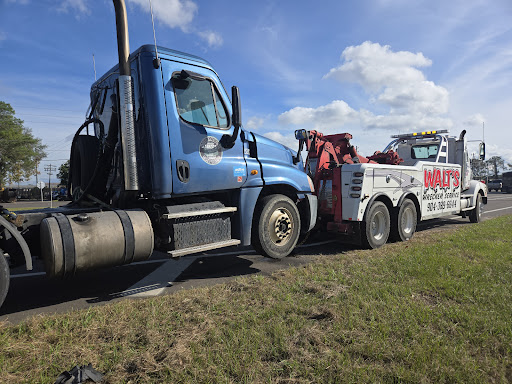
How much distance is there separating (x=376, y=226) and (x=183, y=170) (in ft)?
15.1

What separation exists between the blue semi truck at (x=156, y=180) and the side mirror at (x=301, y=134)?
1155 millimetres

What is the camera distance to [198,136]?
4.46 m

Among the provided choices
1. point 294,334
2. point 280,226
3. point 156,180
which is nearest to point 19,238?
point 156,180

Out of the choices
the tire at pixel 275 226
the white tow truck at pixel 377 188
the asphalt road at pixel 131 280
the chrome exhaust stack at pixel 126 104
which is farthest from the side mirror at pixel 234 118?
the asphalt road at pixel 131 280

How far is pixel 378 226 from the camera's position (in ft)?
23.1

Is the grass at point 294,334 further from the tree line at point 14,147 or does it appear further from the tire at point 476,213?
the tree line at point 14,147

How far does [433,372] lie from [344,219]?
4.31m

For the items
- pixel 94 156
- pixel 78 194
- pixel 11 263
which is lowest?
pixel 11 263

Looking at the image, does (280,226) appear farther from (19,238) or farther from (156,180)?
(19,238)

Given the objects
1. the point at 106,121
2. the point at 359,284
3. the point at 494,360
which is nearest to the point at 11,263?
the point at 106,121

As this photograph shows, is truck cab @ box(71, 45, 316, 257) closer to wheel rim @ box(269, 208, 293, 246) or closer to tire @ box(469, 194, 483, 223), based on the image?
wheel rim @ box(269, 208, 293, 246)

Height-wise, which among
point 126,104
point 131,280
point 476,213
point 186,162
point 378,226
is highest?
point 126,104

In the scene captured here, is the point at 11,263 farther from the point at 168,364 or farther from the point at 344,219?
the point at 344,219

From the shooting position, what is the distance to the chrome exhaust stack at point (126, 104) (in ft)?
13.6
